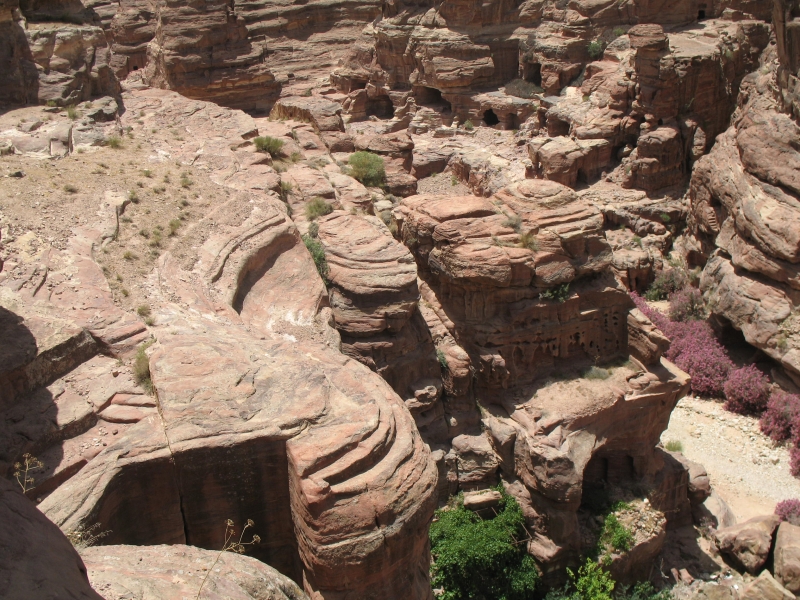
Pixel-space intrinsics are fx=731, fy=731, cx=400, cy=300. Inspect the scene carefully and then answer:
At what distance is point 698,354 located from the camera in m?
21.3

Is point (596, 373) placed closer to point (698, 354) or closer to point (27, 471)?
point (698, 354)

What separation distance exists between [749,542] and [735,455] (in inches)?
148

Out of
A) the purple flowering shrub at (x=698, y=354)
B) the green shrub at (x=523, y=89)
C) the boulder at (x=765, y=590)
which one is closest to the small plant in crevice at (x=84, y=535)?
the boulder at (x=765, y=590)

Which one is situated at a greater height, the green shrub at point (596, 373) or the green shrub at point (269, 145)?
the green shrub at point (269, 145)

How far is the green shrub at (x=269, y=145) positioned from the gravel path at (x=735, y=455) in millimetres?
12657

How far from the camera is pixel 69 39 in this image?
21.2 m

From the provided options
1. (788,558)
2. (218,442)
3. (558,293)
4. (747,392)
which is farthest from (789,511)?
(218,442)

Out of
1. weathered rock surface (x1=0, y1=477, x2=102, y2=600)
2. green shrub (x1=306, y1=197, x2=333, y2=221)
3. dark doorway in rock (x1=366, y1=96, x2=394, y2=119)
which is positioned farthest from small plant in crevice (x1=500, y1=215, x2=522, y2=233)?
dark doorway in rock (x1=366, y1=96, x2=394, y2=119)

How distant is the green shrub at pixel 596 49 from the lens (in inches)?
1303

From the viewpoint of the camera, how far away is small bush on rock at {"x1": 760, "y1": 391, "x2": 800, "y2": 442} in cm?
1859

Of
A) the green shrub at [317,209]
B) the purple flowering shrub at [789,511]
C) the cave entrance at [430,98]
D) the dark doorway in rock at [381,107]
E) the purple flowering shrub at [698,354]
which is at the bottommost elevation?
the purple flowering shrub at [789,511]

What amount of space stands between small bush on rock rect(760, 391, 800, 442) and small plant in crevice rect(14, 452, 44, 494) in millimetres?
17323

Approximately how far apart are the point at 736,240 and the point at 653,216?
5.32 m

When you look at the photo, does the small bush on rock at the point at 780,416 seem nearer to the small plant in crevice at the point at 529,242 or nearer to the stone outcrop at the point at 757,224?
the stone outcrop at the point at 757,224
